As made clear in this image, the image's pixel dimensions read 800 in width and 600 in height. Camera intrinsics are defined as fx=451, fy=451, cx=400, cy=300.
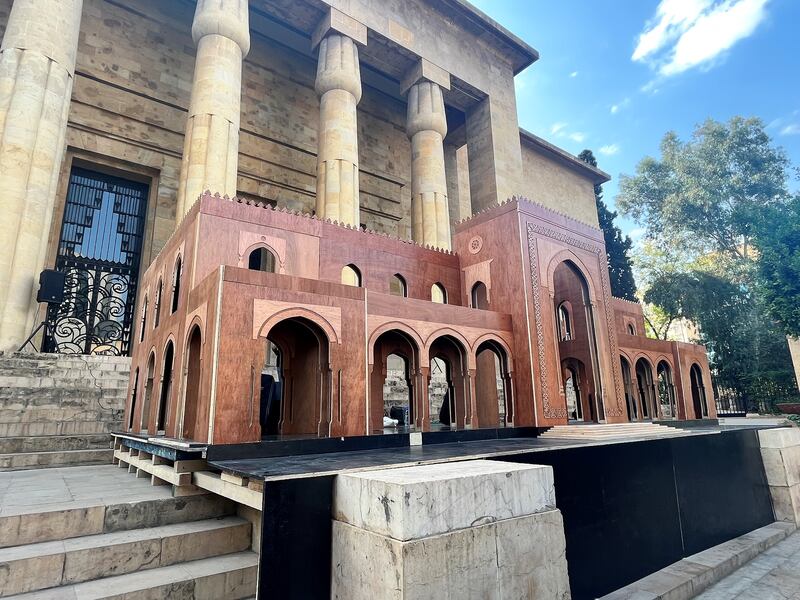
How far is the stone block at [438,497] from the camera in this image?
7.98 feet

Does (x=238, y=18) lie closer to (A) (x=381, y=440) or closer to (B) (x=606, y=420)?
(A) (x=381, y=440)

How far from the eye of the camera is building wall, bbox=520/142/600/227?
23609 mm

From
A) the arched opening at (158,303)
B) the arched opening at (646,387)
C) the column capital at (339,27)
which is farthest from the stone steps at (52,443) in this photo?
the arched opening at (646,387)

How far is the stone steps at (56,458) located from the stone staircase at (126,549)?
2.36m

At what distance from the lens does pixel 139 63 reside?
14203 mm

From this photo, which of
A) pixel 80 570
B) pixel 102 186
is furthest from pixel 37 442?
pixel 102 186

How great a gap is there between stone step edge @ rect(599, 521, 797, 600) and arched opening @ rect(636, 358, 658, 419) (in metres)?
7.35

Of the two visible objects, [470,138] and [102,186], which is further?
[470,138]

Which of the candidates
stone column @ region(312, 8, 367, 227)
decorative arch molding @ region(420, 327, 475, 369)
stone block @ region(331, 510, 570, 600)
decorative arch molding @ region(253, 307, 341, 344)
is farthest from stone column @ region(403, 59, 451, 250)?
stone block @ region(331, 510, 570, 600)

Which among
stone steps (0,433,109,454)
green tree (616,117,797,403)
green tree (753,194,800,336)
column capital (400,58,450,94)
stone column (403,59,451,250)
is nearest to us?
stone steps (0,433,109,454)

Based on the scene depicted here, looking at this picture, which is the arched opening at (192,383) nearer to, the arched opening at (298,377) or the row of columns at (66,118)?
the arched opening at (298,377)

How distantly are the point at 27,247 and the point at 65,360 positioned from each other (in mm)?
2688

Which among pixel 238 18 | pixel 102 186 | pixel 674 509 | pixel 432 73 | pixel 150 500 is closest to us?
pixel 150 500

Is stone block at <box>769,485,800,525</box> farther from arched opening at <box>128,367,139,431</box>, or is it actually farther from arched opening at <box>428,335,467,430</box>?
arched opening at <box>128,367,139,431</box>
